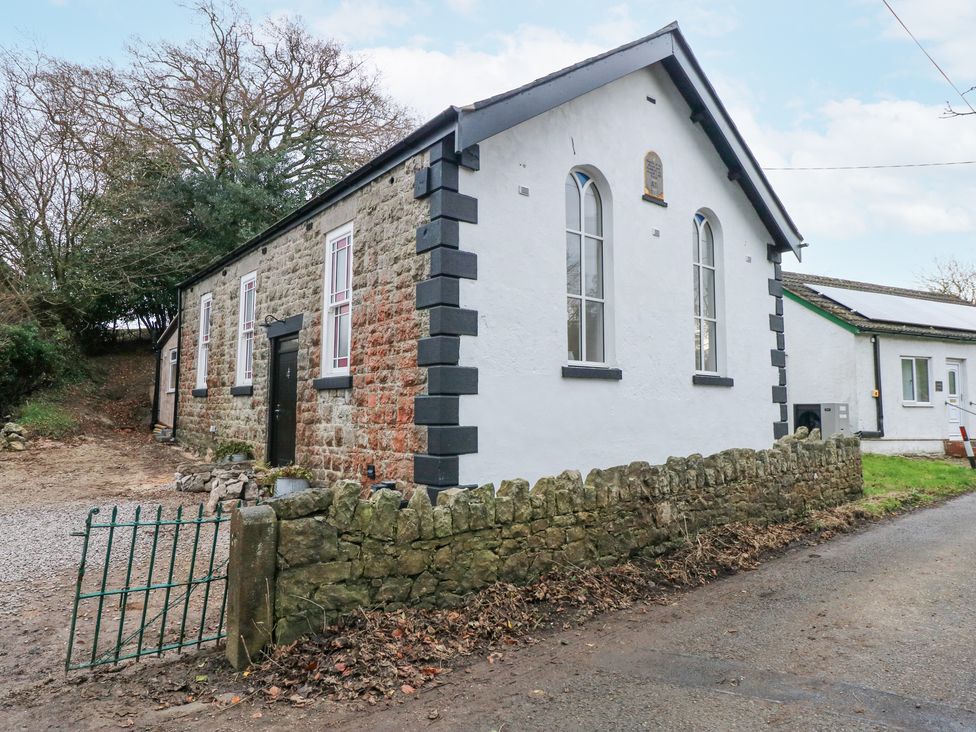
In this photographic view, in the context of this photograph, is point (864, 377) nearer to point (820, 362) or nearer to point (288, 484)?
point (820, 362)

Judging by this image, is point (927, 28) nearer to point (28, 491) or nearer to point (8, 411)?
point (28, 491)

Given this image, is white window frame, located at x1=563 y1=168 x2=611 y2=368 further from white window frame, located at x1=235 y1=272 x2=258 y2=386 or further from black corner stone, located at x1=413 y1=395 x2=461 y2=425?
white window frame, located at x1=235 y1=272 x2=258 y2=386

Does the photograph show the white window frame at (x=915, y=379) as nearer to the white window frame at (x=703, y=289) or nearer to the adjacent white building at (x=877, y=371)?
the adjacent white building at (x=877, y=371)

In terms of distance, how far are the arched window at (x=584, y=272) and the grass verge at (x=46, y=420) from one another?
14.0 meters

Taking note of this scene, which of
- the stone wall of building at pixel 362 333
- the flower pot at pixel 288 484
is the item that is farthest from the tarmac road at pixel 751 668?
the flower pot at pixel 288 484

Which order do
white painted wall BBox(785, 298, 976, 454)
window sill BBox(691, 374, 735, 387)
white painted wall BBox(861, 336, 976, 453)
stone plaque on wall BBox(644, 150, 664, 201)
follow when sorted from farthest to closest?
white painted wall BBox(861, 336, 976, 453), white painted wall BBox(785, 298, 976, 454), window sill BBox(691, 374, 735, 387), stone plaque on wall BBox(644, 150, 664, 201)

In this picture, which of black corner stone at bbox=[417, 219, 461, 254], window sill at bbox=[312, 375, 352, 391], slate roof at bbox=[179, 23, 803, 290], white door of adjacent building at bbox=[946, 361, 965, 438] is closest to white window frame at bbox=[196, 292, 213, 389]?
slate roof at bbox=[179, 23, 803, 290]

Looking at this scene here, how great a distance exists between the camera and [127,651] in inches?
167

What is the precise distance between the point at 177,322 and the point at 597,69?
13.7 metres

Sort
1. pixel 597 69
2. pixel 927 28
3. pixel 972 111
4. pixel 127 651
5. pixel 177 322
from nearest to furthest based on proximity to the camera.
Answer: pixel 127 651
pixel 972 111
pixel 927 28
pixel 597 69
pixel 177 322

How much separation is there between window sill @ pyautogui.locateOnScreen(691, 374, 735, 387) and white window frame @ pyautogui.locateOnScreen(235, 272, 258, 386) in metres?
8.19

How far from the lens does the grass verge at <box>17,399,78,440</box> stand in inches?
623

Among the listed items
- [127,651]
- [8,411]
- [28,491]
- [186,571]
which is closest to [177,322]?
[8,411]

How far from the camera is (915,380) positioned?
17.4 metres
